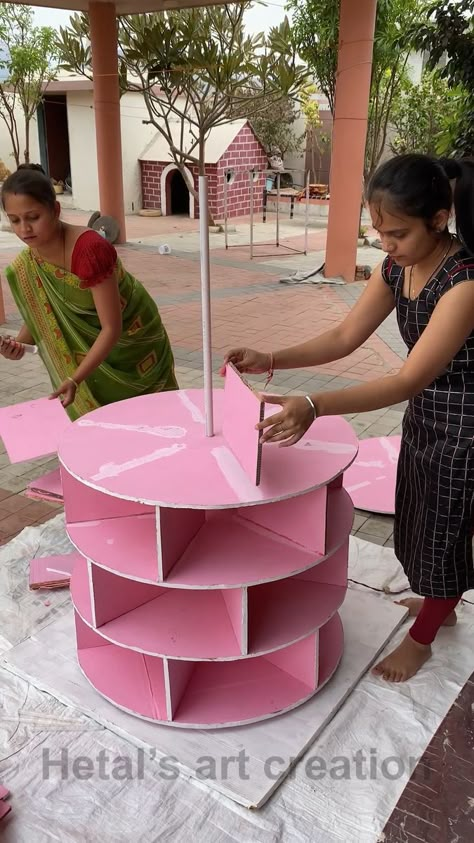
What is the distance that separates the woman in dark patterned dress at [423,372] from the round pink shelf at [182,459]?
146mm

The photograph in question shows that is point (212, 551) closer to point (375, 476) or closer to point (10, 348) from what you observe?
point (10, 348)

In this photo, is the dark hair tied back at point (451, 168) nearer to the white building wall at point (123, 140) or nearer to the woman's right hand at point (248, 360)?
the woman's right hand at point (248, 360)

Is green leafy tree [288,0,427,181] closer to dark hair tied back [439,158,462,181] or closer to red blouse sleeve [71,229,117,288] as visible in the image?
red blouse sleeve [71,229,117,288]

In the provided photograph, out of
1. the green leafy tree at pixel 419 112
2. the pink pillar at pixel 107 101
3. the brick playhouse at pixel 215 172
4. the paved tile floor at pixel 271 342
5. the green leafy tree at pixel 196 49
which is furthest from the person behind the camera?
the brick playhouse at pixel 215 172

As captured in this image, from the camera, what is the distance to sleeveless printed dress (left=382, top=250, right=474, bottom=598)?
1.58 metres

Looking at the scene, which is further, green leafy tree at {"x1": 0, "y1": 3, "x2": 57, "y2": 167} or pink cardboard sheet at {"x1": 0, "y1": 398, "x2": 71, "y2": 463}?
green leafy tree at {"x1": 0, "y1": 3, "x2": 57, "y2": 167}

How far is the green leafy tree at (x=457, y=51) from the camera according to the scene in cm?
375

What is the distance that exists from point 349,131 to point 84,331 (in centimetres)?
599

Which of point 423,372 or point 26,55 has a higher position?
point 26,55

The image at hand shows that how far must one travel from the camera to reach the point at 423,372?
1425mm

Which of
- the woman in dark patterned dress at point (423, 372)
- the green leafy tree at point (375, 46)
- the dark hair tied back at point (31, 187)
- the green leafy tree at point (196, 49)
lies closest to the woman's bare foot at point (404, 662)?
the woman in dark patterned dress at point (423, 372)

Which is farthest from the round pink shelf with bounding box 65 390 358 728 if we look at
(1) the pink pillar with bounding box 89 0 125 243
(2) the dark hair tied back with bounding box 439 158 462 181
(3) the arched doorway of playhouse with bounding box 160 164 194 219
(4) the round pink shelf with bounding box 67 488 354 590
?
(3) the arched doorway of playhouse with bounding box 160 164 194 219

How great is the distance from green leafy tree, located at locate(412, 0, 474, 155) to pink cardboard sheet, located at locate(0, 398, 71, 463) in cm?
268

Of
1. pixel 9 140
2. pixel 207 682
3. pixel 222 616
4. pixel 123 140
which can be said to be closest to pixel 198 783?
pixel 207 682
